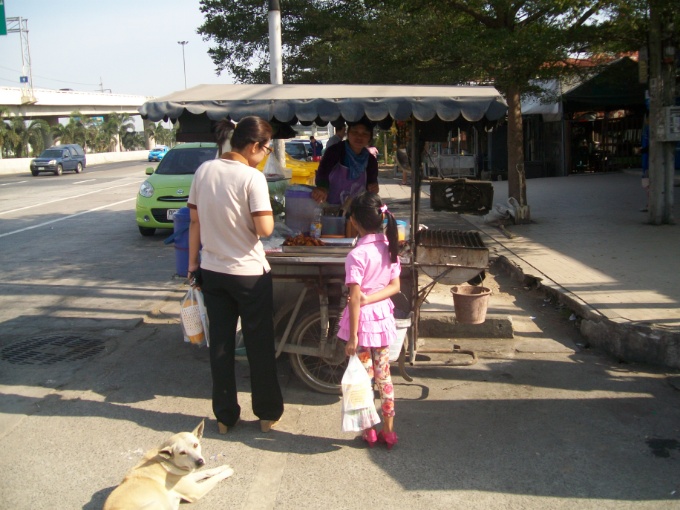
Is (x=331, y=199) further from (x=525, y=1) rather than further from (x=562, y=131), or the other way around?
(x=562, y=131)

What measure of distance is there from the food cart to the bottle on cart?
0.42 m

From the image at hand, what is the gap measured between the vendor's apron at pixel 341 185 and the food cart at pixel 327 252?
2.60 ft

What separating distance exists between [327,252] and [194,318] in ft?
3.67

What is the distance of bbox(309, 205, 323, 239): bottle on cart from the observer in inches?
220

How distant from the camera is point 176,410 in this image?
4.84 meters

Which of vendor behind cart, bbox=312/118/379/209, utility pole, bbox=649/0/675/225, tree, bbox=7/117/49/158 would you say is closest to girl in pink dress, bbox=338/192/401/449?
vendor behind cart, bbox=312/118/379/209

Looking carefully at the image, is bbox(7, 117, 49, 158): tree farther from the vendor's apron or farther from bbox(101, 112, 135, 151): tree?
the vendor's apron

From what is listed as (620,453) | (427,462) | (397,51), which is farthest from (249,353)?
(397,51)

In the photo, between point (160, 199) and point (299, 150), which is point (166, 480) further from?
point (299, 150)

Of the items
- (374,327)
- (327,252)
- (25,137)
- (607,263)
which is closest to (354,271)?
(374,327)

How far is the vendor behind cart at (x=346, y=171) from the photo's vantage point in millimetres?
5969

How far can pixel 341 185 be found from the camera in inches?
241

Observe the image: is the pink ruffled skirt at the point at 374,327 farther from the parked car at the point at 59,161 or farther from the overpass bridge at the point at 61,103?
the overpass bridge at the point at 61,103

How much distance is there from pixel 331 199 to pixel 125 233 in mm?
8349
